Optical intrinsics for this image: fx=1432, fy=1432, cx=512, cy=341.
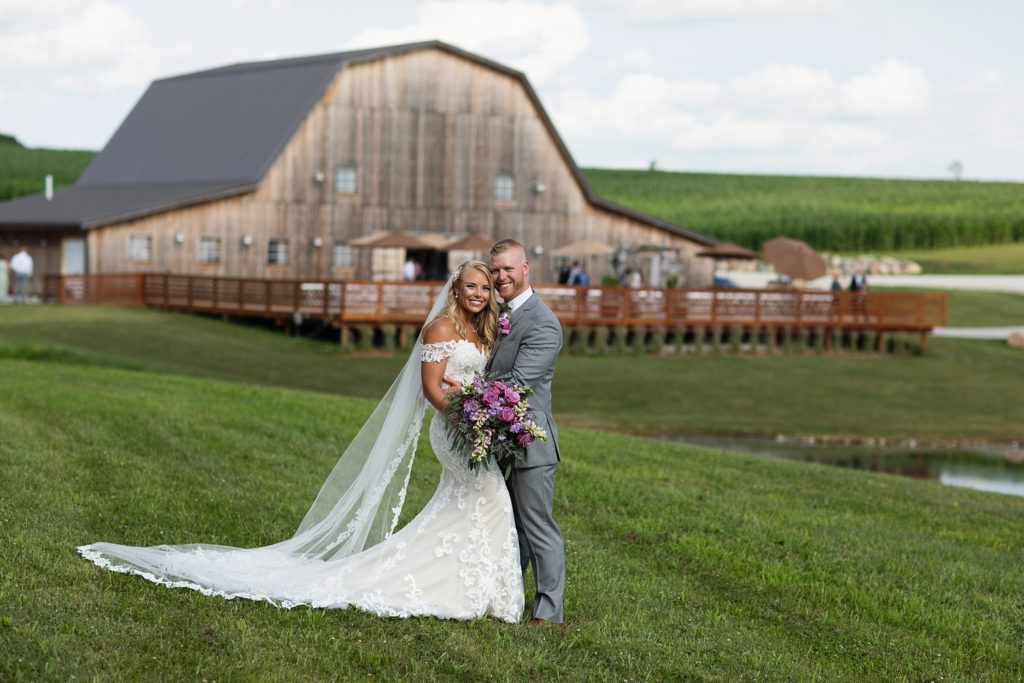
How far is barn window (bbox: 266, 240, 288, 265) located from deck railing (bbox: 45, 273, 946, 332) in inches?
188

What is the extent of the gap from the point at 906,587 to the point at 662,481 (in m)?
4.48

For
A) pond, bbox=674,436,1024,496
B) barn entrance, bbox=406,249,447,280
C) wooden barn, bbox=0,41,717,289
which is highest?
wooden barn, bbox=0,41,717,289

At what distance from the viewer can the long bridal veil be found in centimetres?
841

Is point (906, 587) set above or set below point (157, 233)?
below

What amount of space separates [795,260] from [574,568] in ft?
124

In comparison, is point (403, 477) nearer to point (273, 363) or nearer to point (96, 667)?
point (96, 667)

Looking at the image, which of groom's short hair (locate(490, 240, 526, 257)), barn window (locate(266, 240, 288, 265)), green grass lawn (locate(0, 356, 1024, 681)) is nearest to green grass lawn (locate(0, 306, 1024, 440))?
barn window (locate(266, 240, 288, 265))

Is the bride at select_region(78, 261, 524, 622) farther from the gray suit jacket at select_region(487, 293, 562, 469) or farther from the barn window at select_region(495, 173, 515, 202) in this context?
the barn window at select_region(495, 173, 515, 202)

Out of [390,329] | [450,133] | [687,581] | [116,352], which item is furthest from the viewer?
[450,133]

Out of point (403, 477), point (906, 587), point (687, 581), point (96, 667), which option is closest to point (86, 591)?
point (96, 667)

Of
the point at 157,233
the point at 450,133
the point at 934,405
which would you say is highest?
the point at 450,133

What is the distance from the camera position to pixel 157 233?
42.0m

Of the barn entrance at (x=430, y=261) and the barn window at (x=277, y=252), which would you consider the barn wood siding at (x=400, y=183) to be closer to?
the barn window at (x=277, y=252)

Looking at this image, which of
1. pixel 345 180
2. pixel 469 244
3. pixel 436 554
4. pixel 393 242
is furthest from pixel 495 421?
pixel 345 180
